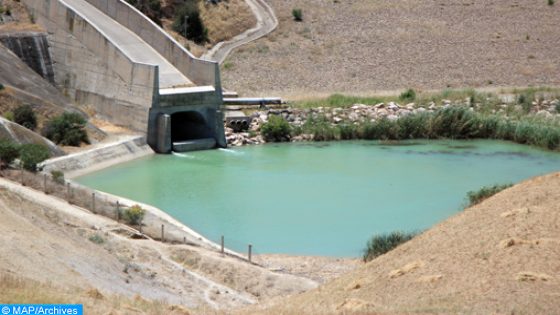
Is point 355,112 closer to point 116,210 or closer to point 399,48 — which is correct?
point 399,48

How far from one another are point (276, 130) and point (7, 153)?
1733 cm

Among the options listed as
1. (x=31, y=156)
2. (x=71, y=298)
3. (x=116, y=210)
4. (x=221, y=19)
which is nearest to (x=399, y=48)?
(x=221, y=19)

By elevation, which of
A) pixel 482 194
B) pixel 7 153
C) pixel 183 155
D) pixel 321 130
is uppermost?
pixel 482 194

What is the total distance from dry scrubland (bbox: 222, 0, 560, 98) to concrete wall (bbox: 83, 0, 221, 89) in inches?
263

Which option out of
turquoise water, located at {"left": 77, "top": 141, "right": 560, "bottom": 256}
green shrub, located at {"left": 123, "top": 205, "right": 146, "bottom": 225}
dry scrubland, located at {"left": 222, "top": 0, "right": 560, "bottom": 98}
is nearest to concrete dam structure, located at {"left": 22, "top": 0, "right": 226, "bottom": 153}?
turquoise water, located at {"left": 77, "top": 141, "right": 560, "bottom": 256}

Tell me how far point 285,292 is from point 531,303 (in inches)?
347

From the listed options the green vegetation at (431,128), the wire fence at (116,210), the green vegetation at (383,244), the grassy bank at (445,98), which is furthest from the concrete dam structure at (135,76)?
the green vegetation at (383,244)

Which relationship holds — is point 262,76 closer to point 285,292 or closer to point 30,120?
point 30,120

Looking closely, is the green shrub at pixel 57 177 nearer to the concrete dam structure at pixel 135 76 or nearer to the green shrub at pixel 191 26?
the concrete dam structure at pixel 135 76

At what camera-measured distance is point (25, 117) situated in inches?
1601

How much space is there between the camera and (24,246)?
20.2 m

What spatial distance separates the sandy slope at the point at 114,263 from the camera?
19453mm

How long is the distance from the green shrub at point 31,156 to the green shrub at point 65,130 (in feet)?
18.2

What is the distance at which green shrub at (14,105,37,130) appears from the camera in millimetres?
40438
